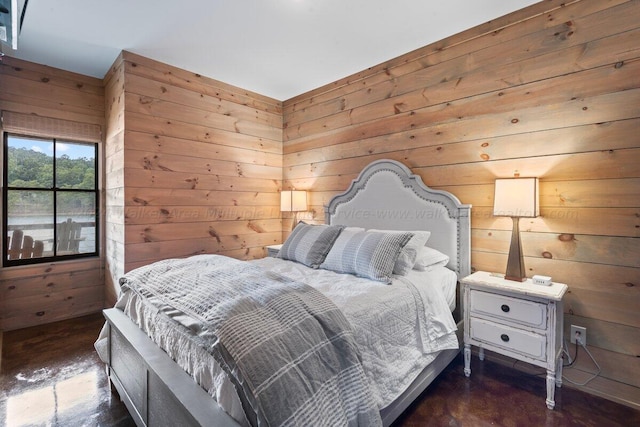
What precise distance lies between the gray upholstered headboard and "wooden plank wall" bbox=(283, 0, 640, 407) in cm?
11

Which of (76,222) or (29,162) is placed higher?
(29,162)

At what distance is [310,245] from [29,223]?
9.25ft

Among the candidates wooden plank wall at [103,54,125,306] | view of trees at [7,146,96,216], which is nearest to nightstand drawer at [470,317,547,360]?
wooden plank wall at [103,54,125,306]

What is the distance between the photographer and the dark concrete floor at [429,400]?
1712mm

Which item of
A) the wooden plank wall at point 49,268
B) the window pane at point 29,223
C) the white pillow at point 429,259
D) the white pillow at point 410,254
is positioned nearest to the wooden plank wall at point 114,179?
the wooden plank wall at point 49,268

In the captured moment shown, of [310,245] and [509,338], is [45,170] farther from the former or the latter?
[509,338]

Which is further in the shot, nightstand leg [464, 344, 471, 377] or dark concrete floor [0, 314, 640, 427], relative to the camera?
nightstand leg [464, 344, 471, 377]

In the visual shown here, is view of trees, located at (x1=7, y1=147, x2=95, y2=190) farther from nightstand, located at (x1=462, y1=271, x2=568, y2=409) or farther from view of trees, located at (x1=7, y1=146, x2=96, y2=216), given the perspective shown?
nightstand, located at (x1=462, y1=271, x2=568, y2=409)

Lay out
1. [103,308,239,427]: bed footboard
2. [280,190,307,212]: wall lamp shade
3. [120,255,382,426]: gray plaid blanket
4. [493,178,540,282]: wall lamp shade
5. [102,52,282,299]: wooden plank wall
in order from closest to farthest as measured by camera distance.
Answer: [120,255,382,426]: gray plaid blanket, [103,308,239,427]: bed footboard, [493,178,540,282]: wall lamp shade, [102,52,282,299]: wooden plank wall, [280,190,307,212]: wall lamp shade

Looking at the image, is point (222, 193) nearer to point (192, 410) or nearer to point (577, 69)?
point (192, 410)

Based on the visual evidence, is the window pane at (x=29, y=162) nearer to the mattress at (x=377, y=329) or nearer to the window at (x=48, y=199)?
the window at (x=48, y=199)

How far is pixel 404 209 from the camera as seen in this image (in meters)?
2.81

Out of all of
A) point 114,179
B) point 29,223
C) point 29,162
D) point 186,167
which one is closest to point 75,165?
point 29,162

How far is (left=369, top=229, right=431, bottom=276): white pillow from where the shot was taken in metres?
2.21
